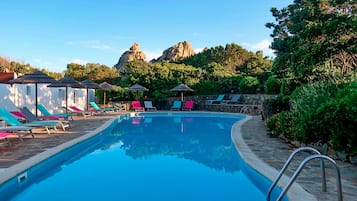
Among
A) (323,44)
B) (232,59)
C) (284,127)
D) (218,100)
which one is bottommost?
(284,127)

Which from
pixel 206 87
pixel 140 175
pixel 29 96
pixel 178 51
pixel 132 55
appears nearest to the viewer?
pixel 140 175

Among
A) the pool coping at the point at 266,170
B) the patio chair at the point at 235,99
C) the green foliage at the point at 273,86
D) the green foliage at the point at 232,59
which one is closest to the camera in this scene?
the pool coping at the point at 266,170

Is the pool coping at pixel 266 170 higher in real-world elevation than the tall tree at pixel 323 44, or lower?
lower

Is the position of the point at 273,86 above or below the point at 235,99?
above

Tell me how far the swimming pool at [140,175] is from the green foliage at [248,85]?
46.8 feet

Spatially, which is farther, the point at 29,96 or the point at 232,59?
the point at 232,59

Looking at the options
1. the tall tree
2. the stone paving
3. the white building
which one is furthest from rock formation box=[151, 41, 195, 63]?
the stone paving

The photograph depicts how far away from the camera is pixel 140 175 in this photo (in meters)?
6.29

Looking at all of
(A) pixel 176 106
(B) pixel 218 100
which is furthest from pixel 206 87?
(A) pixel 176 106

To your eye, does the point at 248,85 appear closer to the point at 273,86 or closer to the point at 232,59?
the point at 273,86

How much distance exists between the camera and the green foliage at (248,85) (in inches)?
928

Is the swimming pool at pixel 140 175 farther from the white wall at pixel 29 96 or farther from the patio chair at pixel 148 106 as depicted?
the patio chair at pixel 148 106

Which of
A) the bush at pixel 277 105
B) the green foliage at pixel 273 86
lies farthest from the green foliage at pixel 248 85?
the bush at pixel 277 105

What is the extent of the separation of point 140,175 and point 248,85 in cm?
1863
